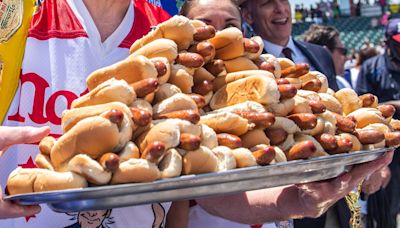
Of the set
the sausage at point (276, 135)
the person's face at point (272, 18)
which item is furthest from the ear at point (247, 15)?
the sausage at point (276, 135)

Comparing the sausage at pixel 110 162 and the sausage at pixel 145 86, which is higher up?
the sausage at pixel 145 86

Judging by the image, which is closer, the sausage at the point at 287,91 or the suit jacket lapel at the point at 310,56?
the sausage at the point at 287,91

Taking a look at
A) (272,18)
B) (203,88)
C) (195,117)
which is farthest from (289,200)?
(272,18)

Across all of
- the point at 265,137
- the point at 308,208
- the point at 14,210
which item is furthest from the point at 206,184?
the point at 308,208

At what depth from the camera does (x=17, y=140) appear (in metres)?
1.31

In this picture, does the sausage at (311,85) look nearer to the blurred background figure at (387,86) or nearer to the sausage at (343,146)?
the sausage at (343,146)

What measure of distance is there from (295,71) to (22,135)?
65 centimetres

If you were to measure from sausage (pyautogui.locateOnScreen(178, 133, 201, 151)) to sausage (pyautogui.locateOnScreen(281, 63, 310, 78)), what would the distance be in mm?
478

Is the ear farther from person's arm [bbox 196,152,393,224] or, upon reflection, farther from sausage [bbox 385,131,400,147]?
sausage [bbox 385,131,400,147]

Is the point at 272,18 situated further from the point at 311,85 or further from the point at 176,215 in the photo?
the point at 311,85

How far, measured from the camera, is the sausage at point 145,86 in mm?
1245

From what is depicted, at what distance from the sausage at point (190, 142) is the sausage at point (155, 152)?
0.20ft

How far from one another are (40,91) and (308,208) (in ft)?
2.33

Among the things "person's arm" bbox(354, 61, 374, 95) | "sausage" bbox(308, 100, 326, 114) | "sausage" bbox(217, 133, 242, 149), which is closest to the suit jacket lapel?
"person's arm" bbox(354, 61, 374, 95)
